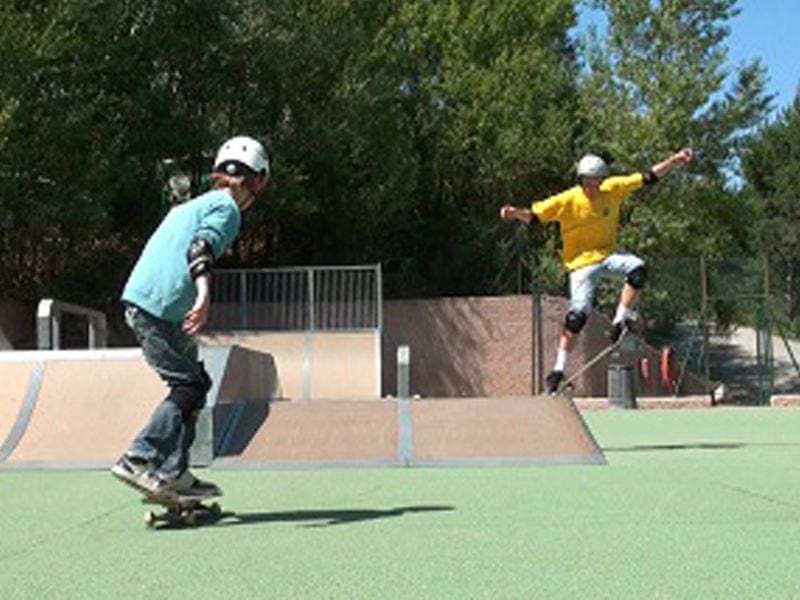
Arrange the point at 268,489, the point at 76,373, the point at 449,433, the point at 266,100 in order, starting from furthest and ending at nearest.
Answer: the point at 266,100
the point at 76,373
the point at 449,433
the point at 268,489

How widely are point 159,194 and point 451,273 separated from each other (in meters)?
7.31

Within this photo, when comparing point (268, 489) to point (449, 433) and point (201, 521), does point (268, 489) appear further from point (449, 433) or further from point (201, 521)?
point (449, 433)

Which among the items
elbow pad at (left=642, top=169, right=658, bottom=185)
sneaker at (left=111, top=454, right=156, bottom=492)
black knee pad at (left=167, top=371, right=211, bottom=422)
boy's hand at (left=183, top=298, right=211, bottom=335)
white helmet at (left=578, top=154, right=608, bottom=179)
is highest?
white helmet at (left=578, top=154, right=608, bottom=179)

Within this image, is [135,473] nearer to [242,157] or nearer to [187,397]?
[187,397]

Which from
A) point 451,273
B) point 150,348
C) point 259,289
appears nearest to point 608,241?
point 150,348

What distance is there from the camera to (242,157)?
5258mm

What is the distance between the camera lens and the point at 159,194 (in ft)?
73.4

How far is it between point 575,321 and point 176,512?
14.8 feet

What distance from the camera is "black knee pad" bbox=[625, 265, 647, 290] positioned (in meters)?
8.57

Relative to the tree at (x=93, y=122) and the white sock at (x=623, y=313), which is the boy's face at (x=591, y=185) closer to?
the white sock at (x=623, y=313)

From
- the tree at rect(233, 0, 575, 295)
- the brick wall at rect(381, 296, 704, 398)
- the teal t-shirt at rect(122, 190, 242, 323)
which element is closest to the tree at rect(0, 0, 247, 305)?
the tree at rect(233, 0, 575, 295)

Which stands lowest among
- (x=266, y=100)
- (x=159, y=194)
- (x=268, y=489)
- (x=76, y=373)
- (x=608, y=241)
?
(x=268, y=489)

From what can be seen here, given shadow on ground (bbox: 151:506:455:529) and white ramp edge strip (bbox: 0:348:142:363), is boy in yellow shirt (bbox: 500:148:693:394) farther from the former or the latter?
shadow on ground (bbox: 151:506:455:529)

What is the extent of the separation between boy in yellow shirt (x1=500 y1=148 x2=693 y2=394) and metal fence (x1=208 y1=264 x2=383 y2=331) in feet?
39.4
